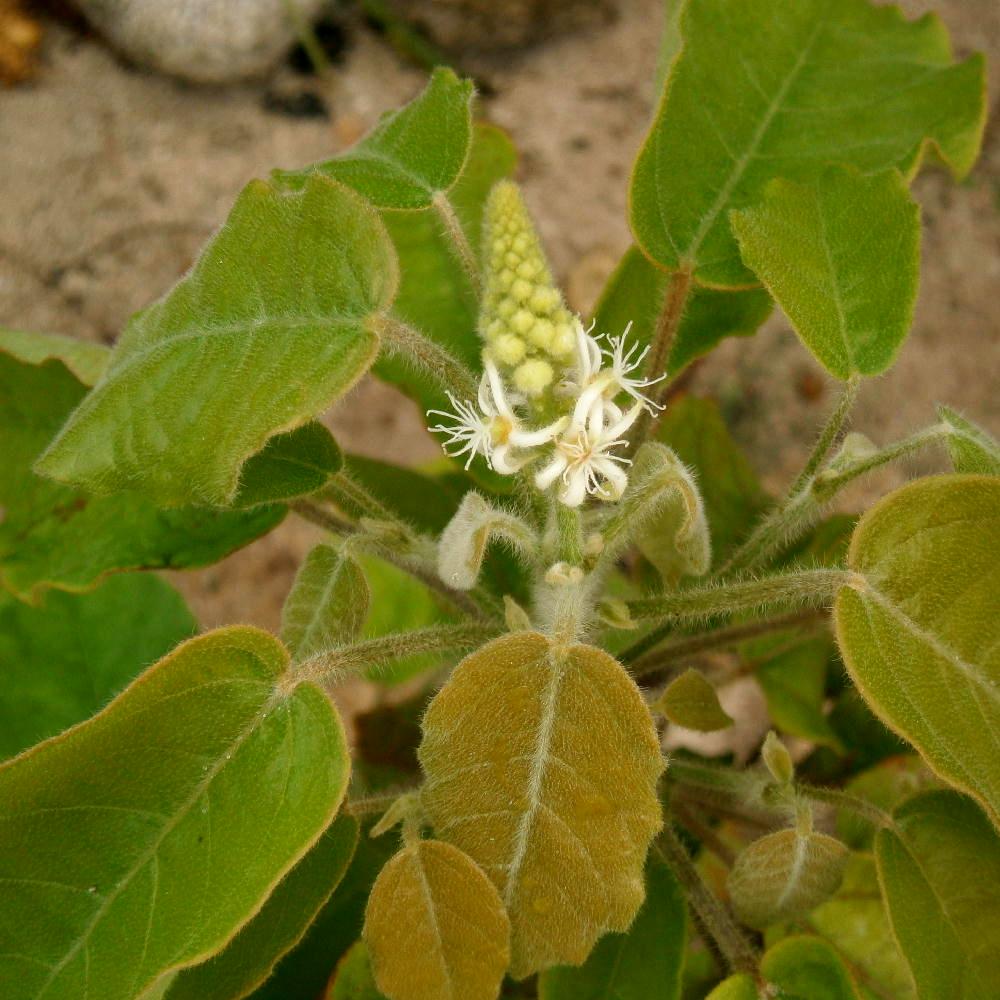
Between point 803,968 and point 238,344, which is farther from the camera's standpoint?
point 803,968

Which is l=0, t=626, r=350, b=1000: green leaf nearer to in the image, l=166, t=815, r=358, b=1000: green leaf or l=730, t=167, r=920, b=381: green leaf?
l=166, t=815, r=358, b=1000: green leaf

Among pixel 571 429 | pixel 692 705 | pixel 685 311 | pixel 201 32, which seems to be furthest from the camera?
→ pixel 201 32

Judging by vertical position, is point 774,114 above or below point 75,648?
above

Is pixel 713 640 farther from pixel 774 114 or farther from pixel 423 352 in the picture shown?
pixel 774 114

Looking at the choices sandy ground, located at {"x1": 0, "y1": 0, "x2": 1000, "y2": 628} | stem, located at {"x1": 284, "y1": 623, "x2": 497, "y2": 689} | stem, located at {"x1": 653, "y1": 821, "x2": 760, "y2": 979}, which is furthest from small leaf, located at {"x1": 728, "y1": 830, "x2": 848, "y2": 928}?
sandy ground, located at {"x1": 0, "y1": 0, "x2": 1000, "y2": 628}

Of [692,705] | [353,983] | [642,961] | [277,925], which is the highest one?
[692,705]

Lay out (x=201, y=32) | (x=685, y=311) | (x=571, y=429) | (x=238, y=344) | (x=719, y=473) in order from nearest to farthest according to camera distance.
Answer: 1. (x=571, y=429)
2. (x=238, y=344)
3. (x=685, y=311)
4. (x=719, y=473)
5. (x=201, y=32)

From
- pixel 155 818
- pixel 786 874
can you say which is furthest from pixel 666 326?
pixel 155 818
